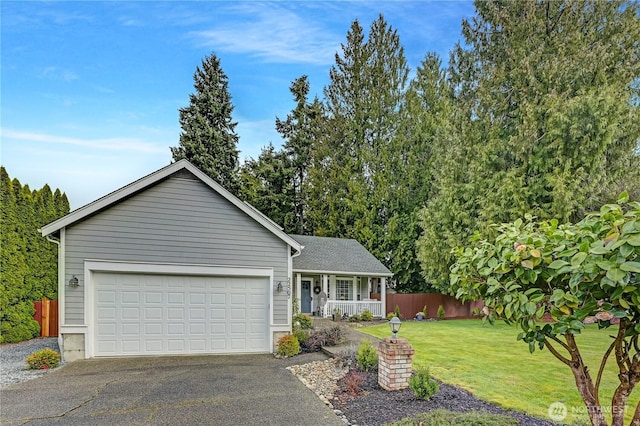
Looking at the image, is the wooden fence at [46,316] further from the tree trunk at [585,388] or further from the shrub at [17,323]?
the tree trunk at [585,388]

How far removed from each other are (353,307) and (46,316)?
12590 mm

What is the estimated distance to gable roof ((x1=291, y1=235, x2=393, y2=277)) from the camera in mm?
17859

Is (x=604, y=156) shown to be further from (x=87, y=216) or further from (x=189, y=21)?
(x=87, y=216)

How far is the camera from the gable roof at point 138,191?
8883 mm

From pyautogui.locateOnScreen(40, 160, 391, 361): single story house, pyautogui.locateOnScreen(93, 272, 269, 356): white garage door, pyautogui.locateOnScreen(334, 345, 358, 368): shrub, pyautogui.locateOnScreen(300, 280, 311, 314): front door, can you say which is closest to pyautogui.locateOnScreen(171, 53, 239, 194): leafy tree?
pyautogui.locateOnScreen(300, 280, 311, 314): front door

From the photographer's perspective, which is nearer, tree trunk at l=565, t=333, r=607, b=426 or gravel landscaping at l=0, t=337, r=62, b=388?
tree trunk at l=565, t=333, r=607, b=426

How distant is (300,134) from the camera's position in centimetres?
2961

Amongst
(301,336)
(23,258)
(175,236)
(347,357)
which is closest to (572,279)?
(347,357)

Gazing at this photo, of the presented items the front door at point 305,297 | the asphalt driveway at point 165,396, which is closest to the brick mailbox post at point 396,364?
the asphalt driveway at point 165,396

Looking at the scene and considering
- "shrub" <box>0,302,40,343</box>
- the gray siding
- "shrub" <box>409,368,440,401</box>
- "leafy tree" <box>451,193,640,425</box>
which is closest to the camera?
"leafy tree" <box>451,193,640,425</box>

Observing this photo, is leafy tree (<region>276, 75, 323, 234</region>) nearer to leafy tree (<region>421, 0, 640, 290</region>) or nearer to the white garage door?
leafy tree (<region>421, 0, 640, 290</region>)

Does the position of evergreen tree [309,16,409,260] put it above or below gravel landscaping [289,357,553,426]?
above

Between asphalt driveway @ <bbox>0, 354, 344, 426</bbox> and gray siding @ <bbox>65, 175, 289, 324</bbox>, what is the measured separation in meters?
2.17

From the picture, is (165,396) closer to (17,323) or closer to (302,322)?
(302,322)
